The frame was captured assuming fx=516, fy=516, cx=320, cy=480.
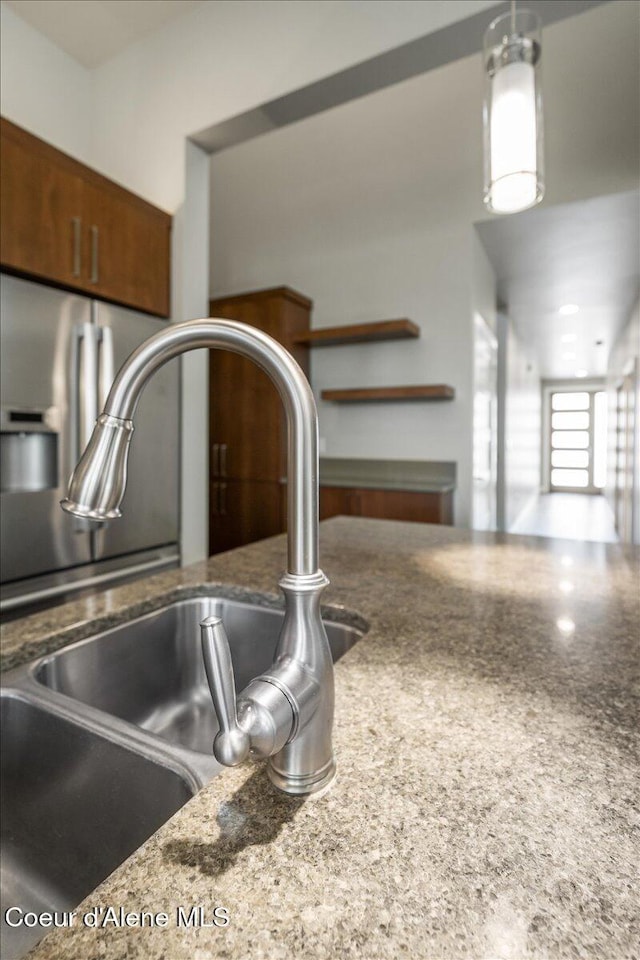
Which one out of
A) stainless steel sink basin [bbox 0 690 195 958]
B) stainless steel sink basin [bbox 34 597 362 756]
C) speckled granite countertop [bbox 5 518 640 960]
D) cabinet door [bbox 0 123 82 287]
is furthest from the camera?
cabinet door [bbox 0 123 82 287]

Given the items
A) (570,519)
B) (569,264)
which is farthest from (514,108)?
(570,519)

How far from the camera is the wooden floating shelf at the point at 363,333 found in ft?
12.2

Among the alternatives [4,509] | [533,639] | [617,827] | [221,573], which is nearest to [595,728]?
[617,827]

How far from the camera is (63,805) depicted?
67 centimetres

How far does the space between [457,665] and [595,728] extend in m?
0.19

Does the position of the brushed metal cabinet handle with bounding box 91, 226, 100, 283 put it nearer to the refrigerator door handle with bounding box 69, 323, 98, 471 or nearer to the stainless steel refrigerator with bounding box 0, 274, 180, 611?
the stainless steel refrigerator with bounding box 0, 274, 180, 611

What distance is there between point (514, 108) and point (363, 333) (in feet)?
8.45

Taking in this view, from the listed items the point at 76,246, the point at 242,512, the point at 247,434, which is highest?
the point at 76,246

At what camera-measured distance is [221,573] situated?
1.23m

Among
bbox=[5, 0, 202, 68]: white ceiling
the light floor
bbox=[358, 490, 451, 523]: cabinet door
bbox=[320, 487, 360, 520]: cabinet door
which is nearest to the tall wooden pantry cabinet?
bbox=[320, 487, 360, 520]: cabinet door

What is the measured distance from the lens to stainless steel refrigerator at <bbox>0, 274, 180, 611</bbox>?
1754 mm

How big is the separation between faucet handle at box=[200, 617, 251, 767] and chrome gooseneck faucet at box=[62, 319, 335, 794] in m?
0.04

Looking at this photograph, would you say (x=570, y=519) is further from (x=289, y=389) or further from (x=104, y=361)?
(x=289, y=389)

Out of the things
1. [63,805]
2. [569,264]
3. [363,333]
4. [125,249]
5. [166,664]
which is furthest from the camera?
[569,264]
